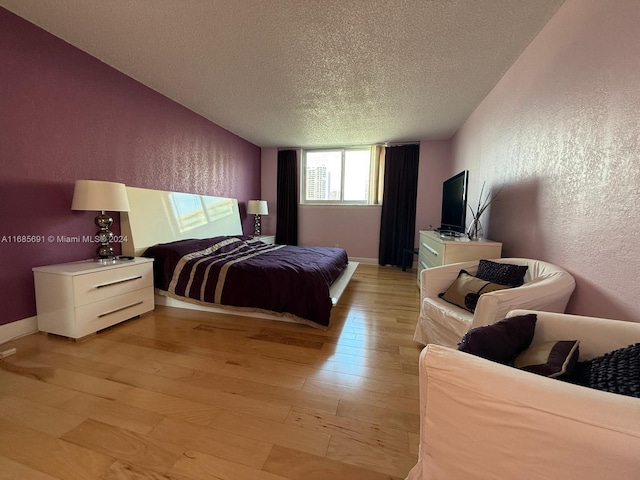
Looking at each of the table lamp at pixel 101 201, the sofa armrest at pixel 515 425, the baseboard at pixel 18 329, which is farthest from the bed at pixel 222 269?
the sofa armrest at pixel 515 425

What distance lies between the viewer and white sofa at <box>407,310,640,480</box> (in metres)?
0.53

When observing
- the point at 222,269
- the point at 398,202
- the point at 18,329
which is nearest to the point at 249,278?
the point at 222,269

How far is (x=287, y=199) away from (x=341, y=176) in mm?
1253

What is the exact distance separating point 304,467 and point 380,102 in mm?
3550

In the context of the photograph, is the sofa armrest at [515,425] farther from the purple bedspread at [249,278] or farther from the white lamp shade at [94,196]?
the white lamp shade at [94,196]

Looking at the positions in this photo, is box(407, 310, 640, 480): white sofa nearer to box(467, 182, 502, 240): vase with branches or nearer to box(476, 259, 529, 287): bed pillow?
box(476, 259, 529, 287): bed pillow

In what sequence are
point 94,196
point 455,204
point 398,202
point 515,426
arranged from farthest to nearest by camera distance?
point 398,202 → point 455,204 → point 94,196 → point 515,426

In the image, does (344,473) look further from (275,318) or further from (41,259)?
(41,259)

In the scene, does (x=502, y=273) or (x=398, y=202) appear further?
(x=398, y=202)

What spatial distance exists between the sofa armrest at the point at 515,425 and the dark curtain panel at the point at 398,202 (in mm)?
4655

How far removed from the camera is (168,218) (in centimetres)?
336

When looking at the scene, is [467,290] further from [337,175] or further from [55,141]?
[337,175]

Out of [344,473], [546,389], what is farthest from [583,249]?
[344,473]

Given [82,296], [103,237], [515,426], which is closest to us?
[515,426]
